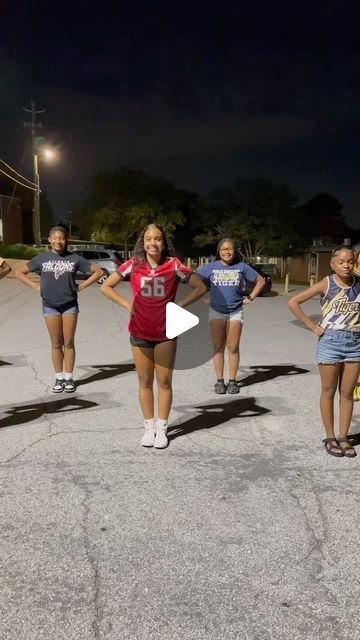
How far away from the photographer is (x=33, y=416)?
5348 millimetres

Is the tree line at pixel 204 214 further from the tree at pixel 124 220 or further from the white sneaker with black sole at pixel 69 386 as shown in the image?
the white sneaker with black sole at pixel 69 386

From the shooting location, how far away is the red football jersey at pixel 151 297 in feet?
14.1

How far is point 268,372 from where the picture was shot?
292 inches

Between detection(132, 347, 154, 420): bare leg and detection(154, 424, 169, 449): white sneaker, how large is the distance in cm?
14

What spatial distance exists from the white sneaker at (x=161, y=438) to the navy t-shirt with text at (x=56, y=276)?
2.24 m

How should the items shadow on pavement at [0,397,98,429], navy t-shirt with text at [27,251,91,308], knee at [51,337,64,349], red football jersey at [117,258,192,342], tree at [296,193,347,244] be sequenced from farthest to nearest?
tree at [296,193,347,244]
knee at [51,337,64,349]
navy t-shirt with text at [27,251,91,308]
shadow on pavement at [0,397,98,429]
red football jersey at [117,258,192,342]

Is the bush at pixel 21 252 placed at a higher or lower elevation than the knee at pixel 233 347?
higher

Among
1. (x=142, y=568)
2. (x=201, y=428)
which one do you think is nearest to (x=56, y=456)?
(x=201, y=428)

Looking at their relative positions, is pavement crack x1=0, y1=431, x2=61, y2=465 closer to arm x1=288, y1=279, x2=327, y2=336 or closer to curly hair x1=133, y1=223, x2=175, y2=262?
curly hair x1=133, y1=223, x2=175, y2=262

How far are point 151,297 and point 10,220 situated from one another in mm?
54610

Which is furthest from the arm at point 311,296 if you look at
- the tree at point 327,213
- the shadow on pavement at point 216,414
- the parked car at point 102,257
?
the tree at point 327,213

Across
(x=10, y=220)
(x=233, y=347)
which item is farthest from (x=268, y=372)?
(x=10, y=220)

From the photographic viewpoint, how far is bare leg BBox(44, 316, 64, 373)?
20.2 feet

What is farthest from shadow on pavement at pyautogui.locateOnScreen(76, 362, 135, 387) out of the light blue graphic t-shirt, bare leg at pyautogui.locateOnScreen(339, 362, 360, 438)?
bare leg at pyautogui.locateOnScreen(339, 362, 360, 438)
